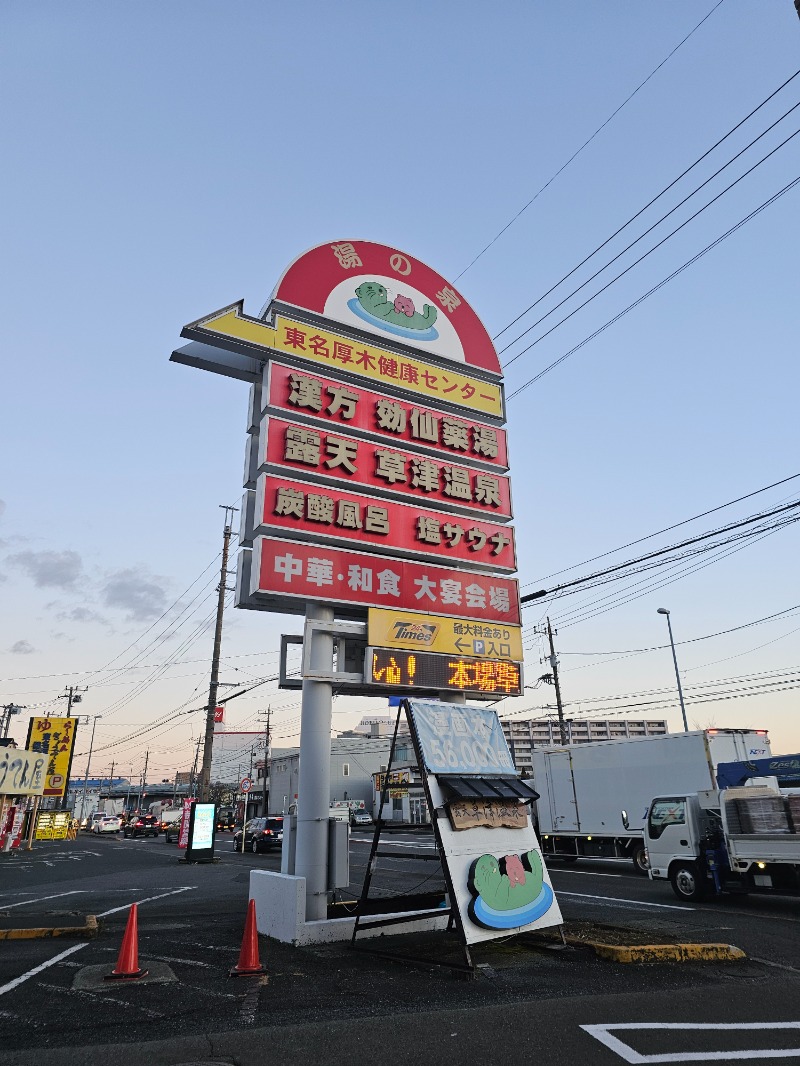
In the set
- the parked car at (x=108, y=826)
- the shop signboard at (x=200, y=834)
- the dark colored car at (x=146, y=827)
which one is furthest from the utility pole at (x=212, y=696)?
the parked car at (x=108, y=826)

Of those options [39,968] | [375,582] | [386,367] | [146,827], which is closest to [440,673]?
[375,582]

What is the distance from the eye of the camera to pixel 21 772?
137ft

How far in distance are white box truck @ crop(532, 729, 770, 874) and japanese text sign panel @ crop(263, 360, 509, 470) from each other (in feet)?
37.5

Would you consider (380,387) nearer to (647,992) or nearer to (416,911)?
(416,911)

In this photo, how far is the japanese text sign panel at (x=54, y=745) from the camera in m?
48.7

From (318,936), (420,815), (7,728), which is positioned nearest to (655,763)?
(318,936)

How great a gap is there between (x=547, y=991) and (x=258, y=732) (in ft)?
379

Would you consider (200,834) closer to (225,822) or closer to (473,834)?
(473,834)

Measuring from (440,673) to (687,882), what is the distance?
9172mm

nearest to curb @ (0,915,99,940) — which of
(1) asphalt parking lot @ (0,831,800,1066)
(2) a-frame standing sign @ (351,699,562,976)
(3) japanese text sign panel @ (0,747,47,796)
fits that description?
(1) asphalt parking lot @ (0,831,800,1066)

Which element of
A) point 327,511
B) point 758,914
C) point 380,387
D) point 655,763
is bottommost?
point 758,914

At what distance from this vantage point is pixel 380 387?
12898 millimetres

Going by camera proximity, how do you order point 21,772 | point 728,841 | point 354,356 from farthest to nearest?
point 21,772
point 728,841
point 354,356

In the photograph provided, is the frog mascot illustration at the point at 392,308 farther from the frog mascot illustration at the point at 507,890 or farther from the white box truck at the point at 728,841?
the white box truck at the point at 728,841
